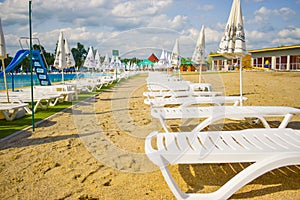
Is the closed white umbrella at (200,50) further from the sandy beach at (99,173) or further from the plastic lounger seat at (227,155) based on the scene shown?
the plastic lounger seat at (227,155)

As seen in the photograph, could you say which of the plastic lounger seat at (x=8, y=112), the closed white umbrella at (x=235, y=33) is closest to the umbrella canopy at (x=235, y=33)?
the closed white umbrella at (x=235, y=33)

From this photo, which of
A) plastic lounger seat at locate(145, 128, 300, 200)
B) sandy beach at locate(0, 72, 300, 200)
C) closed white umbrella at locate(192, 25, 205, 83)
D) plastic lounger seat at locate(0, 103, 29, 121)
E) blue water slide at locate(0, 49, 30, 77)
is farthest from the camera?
blue water slide at locate(0, 49, 30, 77)

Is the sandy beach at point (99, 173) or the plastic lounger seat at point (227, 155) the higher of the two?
the plastic lounger seat at point (227, 155)

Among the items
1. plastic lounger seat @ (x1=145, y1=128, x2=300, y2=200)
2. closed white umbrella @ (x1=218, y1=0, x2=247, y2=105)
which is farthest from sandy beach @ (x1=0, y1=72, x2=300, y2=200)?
closed white umbrella @ (x1=218, y1=0, x2=247, y2=105)

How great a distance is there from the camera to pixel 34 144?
12.0ft

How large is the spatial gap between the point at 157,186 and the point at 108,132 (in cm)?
213

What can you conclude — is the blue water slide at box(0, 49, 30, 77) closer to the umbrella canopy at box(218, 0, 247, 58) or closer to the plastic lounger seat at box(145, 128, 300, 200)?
the umbrella canopy at box(218, 0, 247, 58)

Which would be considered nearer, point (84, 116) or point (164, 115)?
point (164, 115)

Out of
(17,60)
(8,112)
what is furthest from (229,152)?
(17,60)

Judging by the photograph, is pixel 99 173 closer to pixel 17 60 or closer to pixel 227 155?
pixel 227 155

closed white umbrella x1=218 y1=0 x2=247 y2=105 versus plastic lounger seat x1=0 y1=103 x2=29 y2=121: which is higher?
closed white umbrella x1=218 y1=0 x2=247 y2=105

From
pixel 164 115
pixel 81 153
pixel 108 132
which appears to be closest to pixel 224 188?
pixel 164 115

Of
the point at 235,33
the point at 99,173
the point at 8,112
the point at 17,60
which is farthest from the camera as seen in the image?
the point at 17,60

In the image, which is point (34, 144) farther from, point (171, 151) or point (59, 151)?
point (171, 151)
